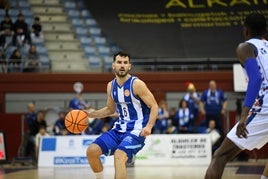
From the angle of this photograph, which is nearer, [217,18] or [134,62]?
[134,62]

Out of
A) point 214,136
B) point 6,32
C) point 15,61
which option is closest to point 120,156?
point 214,136

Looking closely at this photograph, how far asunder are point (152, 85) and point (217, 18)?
5.13 meters

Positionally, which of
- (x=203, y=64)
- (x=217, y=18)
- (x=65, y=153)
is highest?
(x=217, y=18)

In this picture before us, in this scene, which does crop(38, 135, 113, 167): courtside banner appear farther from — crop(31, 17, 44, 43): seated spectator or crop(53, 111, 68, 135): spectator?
crop(31, 17, 44, 43): seated spectator

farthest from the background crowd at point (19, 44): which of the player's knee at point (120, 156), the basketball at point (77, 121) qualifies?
the player's knee at point (120, 156)

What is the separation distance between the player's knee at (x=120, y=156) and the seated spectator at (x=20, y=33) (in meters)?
14.3

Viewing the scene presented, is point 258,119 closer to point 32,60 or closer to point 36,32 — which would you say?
point 32,60

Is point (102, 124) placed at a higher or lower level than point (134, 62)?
lower

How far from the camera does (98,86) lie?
67.8 ft

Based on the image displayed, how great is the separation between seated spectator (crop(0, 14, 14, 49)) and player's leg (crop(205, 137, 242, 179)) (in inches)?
636

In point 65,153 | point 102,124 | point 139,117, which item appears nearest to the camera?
point 139,117

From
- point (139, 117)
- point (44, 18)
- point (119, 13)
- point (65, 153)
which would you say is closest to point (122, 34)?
point (119, 13)

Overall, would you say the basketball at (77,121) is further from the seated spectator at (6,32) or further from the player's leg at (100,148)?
the seated spectator at (6,32)

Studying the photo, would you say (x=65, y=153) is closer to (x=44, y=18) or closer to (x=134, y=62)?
(x=134, y=62)
